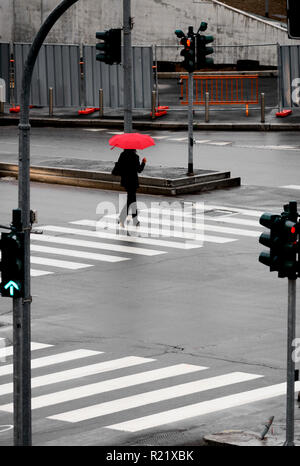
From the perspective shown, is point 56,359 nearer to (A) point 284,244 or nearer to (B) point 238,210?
(A) point 284,244

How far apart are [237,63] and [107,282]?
34.3 m

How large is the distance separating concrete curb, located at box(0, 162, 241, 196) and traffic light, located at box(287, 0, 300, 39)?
18898mm

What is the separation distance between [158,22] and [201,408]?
43.6 meters

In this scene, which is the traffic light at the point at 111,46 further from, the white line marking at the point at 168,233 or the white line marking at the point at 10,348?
the white line marking at the point at 10,348

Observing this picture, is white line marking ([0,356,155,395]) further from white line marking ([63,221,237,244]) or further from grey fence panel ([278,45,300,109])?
grey fence panel ([278,45,300,109])

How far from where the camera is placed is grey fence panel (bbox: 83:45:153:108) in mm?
45062

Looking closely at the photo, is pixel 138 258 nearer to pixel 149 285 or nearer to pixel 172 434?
pixel 149 285

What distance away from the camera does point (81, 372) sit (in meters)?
17.1

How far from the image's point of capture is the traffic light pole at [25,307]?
13500mm

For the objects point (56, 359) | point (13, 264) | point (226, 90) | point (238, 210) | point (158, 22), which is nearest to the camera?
point (13, 264)

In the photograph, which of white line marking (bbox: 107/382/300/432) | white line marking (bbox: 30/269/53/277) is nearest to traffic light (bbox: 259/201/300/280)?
white line marking (bbox: 107/382/300/432)

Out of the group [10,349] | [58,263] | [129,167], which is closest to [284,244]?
[10,349]
